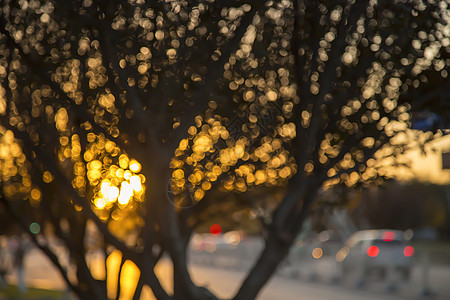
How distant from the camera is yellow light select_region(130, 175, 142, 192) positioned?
711 cm

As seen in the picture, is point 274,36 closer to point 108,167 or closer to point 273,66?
point 273,66

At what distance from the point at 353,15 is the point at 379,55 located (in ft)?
2.47

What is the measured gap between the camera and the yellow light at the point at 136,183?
7113mm

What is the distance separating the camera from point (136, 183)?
721 centimetres

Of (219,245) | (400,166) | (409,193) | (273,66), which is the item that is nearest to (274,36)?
(273,66)

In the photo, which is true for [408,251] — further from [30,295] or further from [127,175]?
[127,175]

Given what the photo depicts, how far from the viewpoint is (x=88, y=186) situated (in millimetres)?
8156

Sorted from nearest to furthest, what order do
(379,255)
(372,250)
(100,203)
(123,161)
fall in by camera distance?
(123,161), (100,203), (379,255), (372,250)

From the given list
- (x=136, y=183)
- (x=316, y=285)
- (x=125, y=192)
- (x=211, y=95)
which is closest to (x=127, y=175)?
(x=136, y=183)

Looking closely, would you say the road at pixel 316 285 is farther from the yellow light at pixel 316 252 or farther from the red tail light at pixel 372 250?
the red tail light at pixel 372 250

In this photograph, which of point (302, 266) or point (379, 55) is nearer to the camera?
point (379, 55)

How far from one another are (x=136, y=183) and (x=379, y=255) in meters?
17.5

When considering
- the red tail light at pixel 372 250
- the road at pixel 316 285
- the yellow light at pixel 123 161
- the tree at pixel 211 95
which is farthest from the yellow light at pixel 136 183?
the red tail light at pixel 372 250

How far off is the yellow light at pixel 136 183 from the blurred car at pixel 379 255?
52.5ft
